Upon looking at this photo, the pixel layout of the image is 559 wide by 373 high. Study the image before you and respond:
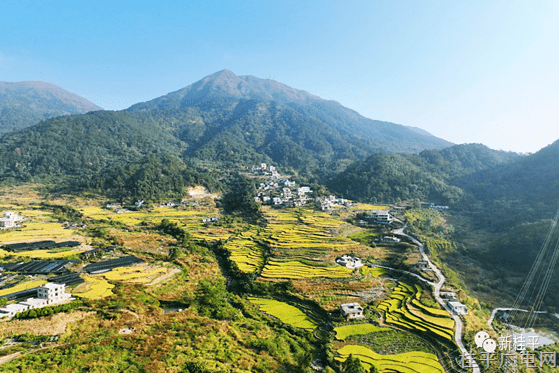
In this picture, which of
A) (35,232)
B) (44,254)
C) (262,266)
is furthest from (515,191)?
(35,232)

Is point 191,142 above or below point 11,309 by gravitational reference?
above

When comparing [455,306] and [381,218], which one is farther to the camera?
[381,218]

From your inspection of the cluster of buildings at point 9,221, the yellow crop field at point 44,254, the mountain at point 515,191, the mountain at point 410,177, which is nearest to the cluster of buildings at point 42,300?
the yellow crop field at point 44,254

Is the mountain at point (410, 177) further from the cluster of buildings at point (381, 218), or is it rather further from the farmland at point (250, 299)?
the farmland at point (250, 299)

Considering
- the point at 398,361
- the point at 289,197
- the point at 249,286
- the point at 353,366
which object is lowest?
the point at 249,286

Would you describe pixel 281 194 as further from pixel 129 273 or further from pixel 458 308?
pixel 458 308

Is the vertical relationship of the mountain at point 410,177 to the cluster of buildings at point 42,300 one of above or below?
above

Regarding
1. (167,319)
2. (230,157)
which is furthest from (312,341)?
(230,157)
